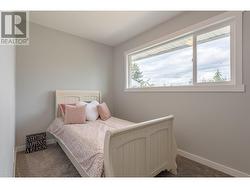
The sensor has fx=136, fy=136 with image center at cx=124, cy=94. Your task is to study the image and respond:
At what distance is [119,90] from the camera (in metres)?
3.82

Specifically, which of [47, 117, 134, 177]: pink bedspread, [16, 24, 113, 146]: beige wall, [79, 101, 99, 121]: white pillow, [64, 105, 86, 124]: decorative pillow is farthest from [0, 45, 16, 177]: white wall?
[16, 24, 113, 146]: beige wall

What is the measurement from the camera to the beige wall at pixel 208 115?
172cm

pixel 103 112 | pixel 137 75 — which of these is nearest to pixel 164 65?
pixel 137 75

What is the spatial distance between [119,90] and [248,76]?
2.72 m

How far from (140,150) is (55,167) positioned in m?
1.42

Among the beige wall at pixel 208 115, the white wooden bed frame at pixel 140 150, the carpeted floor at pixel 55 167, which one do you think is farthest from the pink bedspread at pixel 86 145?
the beige wall at pixel 208 115

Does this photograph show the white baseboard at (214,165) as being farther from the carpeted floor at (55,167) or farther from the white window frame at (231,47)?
the white window frame at (231,47)

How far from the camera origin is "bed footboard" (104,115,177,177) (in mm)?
1224

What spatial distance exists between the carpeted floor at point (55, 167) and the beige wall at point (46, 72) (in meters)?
0.61

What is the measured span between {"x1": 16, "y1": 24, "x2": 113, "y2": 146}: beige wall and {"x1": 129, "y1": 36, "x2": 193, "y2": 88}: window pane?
1.12 metres
